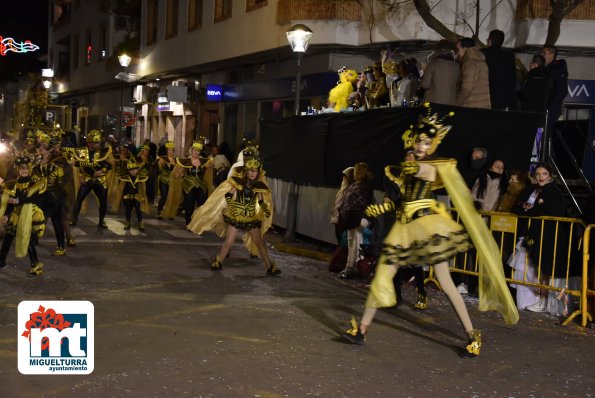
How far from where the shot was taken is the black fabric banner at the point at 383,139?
1152cm

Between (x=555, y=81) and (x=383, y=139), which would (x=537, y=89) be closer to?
(x=555, y=81)

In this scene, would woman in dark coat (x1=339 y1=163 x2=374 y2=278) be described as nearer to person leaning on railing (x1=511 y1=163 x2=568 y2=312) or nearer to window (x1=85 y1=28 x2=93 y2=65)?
person leaning on railing (x1=511 y1=163 x2=568 y2=312)

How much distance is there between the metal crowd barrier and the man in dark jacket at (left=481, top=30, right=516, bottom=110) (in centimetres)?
303

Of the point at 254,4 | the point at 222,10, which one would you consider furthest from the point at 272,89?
the point at 222,10

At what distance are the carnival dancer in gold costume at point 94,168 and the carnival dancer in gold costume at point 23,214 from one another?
16.6 ft

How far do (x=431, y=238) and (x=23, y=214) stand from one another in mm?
5587

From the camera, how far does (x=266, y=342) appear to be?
Result: 293 inches

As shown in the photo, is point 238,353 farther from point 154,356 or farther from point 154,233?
point 154,233

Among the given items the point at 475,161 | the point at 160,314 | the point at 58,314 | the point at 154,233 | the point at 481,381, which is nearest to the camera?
the point at 58,314

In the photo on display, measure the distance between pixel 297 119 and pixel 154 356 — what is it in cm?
966

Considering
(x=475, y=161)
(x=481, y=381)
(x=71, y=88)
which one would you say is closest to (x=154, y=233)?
(x=475, y=161)

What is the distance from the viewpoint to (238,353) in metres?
7.00

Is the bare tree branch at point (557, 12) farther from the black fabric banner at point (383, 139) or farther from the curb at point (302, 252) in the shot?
the curb at point (302, 252)

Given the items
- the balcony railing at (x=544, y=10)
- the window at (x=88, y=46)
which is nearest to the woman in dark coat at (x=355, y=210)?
the balcony railing at (x=544, y=10)
